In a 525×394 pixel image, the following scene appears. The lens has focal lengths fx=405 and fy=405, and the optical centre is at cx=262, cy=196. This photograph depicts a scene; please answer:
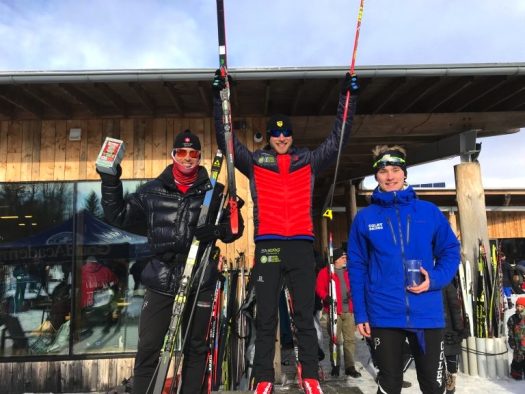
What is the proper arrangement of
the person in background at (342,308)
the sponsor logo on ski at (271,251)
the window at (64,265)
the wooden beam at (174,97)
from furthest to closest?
the person in background at (342,308) < the window at (64,265) < the wooden beam at (174,97) < the sponsor logo on ski at (271,251)

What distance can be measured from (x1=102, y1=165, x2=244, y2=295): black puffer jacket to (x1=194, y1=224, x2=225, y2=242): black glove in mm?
53

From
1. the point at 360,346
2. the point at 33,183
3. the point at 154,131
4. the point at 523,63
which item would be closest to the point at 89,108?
the point at 154,131

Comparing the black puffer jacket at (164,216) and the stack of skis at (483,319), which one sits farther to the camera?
the stack of skis at (483,319)

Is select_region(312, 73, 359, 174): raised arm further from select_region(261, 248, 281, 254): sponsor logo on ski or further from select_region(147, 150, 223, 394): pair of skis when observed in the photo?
select_region(147, 150, 223, 394): pair of skis

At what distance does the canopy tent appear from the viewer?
5.08m

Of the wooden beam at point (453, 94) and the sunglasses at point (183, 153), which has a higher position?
the wooden beam at point (453, 94)

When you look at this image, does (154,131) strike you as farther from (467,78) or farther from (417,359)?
(417,359)

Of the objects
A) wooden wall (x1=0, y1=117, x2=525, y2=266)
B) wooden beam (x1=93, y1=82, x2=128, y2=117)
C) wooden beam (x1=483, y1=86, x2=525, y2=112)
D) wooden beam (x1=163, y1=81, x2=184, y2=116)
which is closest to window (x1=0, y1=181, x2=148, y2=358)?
wooden wall (x1=0, y1=117, x2=525, y2=266)

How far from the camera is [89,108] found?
4906 mm

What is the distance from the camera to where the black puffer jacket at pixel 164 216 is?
2.63 meters

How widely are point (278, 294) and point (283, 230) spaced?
452 millimetres

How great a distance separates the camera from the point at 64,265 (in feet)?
16.6

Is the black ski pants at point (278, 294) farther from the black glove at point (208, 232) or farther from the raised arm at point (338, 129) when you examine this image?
the raised arm at point (338, 129)

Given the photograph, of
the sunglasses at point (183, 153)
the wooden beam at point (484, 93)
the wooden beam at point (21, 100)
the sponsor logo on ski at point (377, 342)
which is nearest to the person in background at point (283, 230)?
the sunglasses at point (183, 153)
